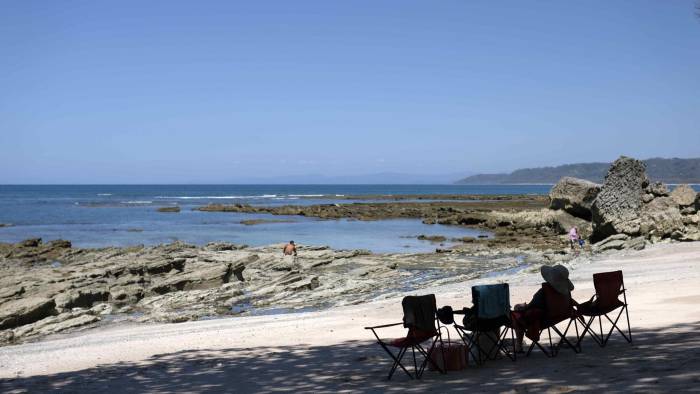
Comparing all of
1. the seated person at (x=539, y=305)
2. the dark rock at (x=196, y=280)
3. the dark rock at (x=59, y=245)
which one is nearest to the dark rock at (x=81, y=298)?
the dark rock at (x=196, y=280)

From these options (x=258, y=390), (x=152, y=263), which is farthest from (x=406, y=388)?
(x=152, y=263)

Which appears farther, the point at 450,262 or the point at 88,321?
the point at 450,262

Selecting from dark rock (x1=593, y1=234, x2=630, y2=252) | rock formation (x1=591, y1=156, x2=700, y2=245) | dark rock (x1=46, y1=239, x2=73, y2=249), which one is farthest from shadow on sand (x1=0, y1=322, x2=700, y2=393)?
dark rock (x1=46, y1=239, x2=73, y2=249)

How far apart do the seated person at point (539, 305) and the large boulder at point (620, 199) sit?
19462 mm

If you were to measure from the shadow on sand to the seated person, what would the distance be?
1.23 feet

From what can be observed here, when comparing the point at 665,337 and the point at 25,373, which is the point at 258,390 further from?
the point at 665,337

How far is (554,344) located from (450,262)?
17.7 m

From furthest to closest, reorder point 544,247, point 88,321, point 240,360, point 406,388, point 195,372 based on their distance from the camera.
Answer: point 544,247
point 88,321
point 240,360
point 195,372
point 406,388

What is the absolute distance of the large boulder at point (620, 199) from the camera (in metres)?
25.8

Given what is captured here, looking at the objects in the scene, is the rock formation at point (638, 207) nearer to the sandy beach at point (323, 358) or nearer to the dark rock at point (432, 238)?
the sandy beach at point (323, 358)

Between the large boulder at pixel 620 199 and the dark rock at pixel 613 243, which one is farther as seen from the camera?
the large boulder at pixel 620 199

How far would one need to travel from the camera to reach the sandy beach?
20.8 feet

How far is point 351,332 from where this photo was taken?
35.5 feet

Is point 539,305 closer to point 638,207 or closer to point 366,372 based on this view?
point 366,372
